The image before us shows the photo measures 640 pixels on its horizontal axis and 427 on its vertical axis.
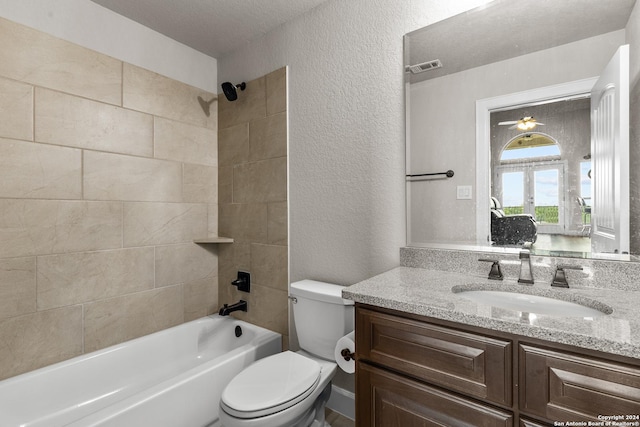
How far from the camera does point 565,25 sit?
1261mm

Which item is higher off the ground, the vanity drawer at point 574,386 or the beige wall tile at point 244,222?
the beige wall tile at point 244,222

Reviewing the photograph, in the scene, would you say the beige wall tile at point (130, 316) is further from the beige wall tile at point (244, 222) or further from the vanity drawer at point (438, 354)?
the vanity drawer at point (438, 354)

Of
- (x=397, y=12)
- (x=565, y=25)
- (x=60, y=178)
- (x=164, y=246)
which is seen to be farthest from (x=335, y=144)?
(x=60, y=178)

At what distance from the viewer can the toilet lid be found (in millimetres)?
1234

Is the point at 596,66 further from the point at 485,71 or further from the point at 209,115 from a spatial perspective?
the point at 209,115

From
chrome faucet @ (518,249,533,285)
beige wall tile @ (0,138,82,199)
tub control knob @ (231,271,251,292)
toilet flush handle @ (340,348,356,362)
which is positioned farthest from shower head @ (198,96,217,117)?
chrome faucet @ (518,249,533,285)

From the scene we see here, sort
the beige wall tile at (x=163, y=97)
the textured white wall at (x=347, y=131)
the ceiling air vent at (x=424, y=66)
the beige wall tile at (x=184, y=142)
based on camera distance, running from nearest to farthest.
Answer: the ceiling air vent at (x=424, y=66) < the textured white wall at (x=347, y=131) < the beige wall tile at (x=163, y=97) < the beige wall tile at (x=184, y=142)

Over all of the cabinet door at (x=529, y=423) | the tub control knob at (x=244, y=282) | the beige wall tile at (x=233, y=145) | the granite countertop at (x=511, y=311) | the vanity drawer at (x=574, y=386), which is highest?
the beige wall tile at (x=233, y=145)

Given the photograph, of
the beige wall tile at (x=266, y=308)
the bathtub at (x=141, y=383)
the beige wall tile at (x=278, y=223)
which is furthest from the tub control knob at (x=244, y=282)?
the beige wall tile at (x=278, y=223)

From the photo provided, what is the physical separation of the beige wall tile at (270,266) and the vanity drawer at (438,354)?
104cm

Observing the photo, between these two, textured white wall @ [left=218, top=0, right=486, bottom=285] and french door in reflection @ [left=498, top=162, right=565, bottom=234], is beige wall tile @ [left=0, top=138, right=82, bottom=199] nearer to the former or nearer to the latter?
textured white wall @ [left=218, top=0, right=486, bottom=285]

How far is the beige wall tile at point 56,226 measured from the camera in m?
1.60

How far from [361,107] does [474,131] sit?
1.99 ft

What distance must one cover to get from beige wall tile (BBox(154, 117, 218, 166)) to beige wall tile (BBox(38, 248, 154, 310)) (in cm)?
69
